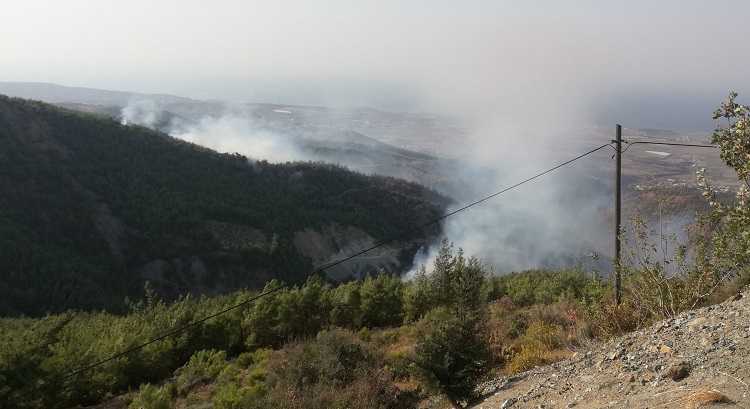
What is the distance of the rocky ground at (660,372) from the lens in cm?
549

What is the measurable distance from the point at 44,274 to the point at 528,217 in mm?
70333

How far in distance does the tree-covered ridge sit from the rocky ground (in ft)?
119

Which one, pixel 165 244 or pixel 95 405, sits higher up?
pixel 95 405

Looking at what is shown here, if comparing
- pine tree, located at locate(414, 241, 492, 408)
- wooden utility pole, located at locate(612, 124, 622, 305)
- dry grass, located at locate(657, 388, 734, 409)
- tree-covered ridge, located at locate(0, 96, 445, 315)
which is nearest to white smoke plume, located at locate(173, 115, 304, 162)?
tree-covered ridge, located at locate(0, 96, 445, 315)

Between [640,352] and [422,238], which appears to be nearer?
[640,352]

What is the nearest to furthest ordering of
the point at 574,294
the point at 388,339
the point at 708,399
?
the point at 708,399, the point at 388,339, the point at 574,294

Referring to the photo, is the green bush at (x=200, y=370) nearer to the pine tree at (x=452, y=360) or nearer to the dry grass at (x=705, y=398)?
the pine tree at (x=452, y=360)

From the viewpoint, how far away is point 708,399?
4977 mm

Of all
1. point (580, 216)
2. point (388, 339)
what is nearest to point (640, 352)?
point (388, 339)

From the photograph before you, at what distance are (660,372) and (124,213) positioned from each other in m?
53.2

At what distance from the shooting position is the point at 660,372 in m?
6.39

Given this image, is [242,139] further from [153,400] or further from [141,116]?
[153,400]

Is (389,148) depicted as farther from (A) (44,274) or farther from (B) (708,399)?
(B) (708,399)

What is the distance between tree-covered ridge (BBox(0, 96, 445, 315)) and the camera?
126ft
